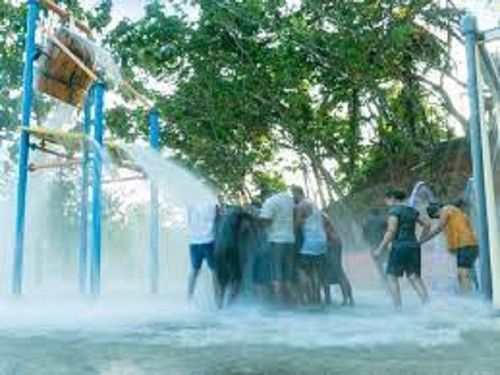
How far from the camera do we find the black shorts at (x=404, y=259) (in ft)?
30.6

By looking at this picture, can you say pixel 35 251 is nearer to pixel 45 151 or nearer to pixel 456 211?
pixel 45 151

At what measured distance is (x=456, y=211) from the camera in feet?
35.7

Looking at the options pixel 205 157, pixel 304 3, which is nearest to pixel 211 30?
pixel 304 3

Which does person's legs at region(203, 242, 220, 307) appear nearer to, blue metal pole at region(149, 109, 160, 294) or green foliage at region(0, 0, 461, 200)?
blue metal pole at region(149, 109, 160, 294)

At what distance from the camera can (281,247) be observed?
962 centimetres

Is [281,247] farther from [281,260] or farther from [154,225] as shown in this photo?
[154,225]

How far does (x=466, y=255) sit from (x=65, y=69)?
6143 millimetres

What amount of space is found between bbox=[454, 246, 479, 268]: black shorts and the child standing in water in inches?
67.7

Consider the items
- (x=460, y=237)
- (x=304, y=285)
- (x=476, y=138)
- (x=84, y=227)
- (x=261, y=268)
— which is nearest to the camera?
(x=476, y=138)

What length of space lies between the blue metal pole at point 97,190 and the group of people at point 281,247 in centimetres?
120

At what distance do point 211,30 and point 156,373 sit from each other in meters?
15.1

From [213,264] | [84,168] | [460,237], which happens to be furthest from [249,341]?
[460,237]

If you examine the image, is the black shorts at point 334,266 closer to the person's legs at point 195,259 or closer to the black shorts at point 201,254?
the black shorts at point 201,254

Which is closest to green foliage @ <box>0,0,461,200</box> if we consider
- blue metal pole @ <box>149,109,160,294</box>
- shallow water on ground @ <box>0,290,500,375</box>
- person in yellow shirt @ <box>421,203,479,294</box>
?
blue metal pole @ <box>149,109,160,294</box>
